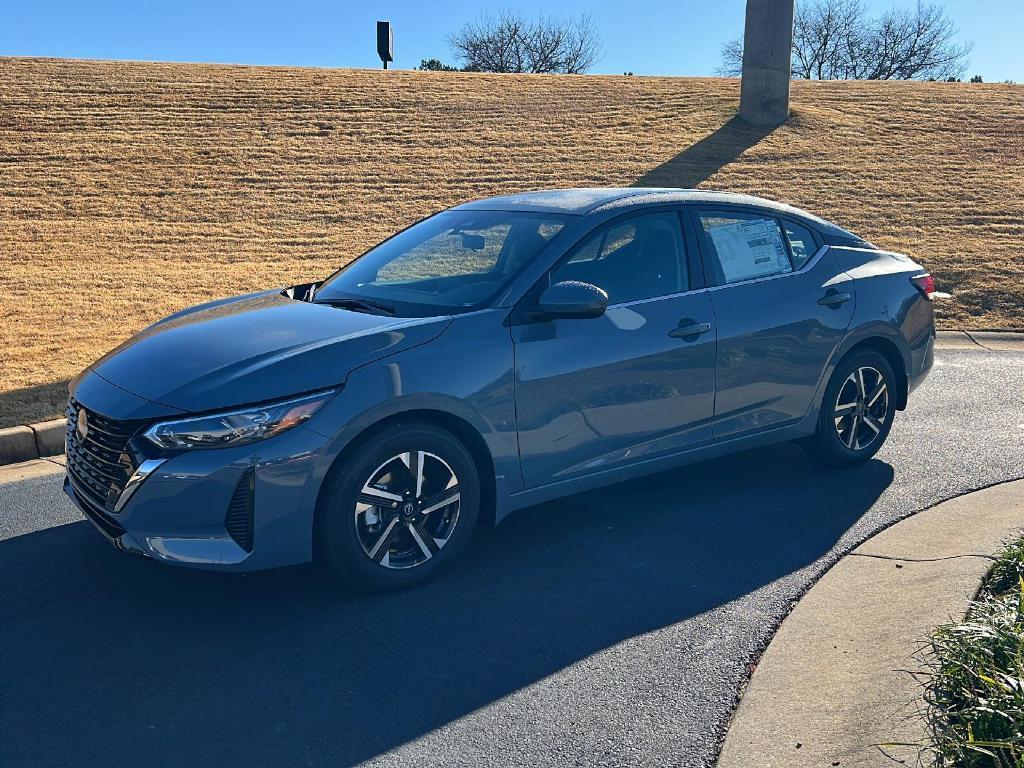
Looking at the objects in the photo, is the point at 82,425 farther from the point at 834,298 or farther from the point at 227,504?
the point at 834,298

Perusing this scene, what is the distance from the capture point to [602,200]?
18.0 ft

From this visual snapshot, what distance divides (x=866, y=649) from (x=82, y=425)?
10.8 feet

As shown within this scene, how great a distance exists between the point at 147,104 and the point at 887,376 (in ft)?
76.3

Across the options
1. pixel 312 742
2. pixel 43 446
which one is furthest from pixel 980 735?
pixel 43 446

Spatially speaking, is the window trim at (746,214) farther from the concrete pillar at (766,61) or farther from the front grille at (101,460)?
the concrete pillar at (766,61)

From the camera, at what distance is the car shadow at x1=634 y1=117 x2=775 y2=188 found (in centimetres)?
2016

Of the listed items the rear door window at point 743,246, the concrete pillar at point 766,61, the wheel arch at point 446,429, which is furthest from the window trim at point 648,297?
the concrete pillar at point 766,61

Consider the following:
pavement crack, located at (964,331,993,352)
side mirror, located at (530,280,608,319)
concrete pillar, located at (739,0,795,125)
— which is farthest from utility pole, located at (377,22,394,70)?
side mirror, located at (530,280,608,319)

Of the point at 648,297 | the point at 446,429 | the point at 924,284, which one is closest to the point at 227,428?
the point at 446,429

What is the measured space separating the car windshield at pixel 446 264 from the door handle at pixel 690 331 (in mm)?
777

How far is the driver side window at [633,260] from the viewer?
5.18 metres

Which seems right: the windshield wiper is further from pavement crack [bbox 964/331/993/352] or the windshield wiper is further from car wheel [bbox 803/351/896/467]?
pavement crack [bbox 964/331/993/352]

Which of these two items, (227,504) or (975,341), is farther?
(975,341)

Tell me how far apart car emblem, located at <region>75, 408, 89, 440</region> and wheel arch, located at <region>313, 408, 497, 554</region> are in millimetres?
1076
